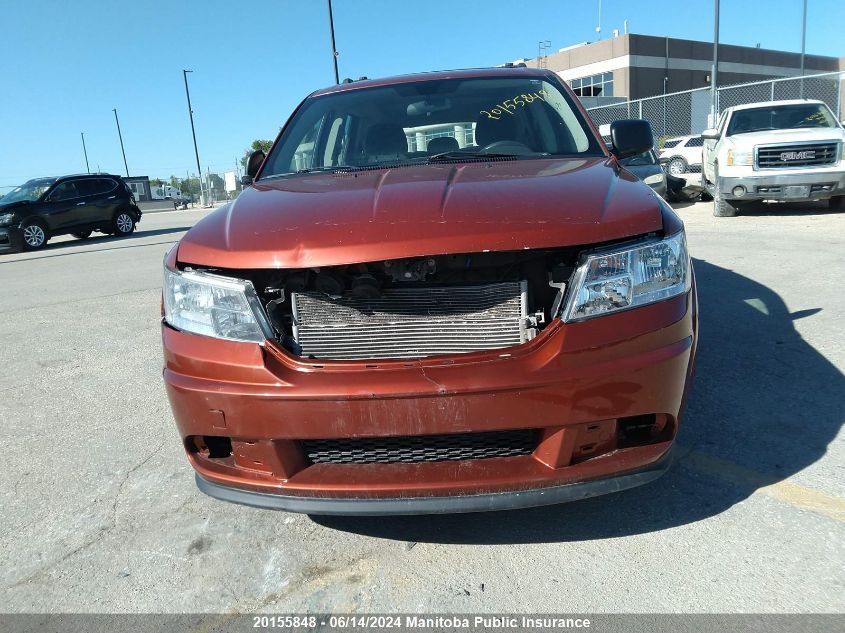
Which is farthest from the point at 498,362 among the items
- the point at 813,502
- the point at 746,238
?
the point at 746,238

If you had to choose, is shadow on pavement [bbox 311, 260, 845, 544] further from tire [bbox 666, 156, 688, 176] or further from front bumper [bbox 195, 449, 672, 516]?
tire [bbox 666, 156, 688, 176]

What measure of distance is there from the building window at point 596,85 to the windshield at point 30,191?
3984 cm

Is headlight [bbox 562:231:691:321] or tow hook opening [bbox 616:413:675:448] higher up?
headlight [bbox 562:231:691:321]

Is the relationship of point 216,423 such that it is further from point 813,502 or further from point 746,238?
point 746,238

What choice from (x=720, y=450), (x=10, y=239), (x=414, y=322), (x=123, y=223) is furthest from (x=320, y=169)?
(x=123, y=223)

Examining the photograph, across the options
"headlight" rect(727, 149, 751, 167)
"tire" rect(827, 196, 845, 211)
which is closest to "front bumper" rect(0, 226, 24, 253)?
"headlight" rect(727, 149, 751, 167)

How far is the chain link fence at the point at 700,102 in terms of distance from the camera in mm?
17914

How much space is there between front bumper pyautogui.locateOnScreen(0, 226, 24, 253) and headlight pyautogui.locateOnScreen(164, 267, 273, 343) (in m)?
15.4

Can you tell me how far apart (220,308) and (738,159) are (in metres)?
9.99

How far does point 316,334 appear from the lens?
82.0 inches

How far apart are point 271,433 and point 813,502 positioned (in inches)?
76.3

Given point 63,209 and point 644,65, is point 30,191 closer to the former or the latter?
point 63,209

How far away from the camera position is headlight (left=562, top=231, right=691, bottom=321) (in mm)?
1970

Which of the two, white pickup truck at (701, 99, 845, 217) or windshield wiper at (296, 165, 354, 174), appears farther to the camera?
white pickup truck at (701, 99, 845, 217)
